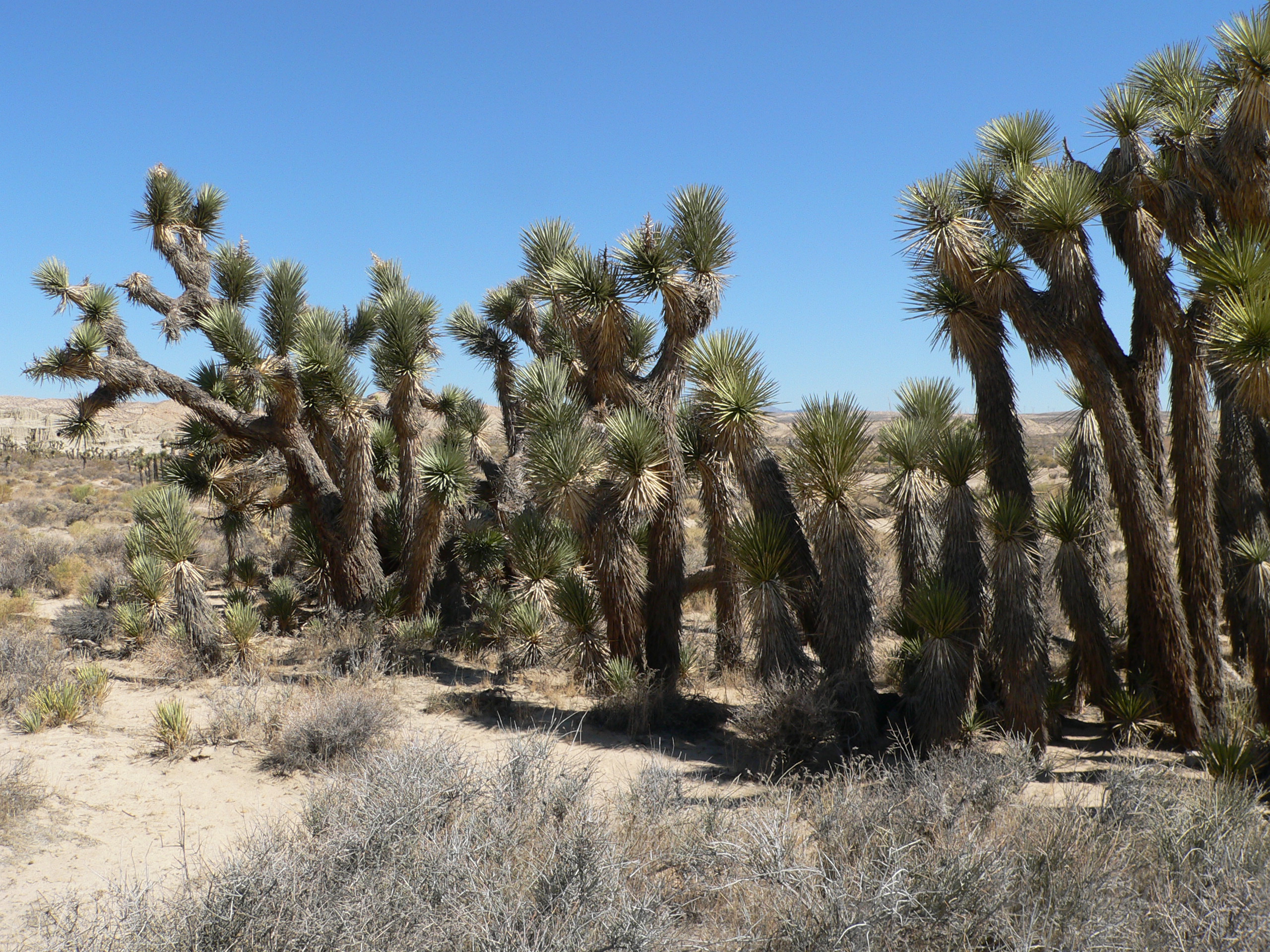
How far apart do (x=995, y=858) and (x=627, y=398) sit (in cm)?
612

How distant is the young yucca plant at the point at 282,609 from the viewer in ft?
39.7

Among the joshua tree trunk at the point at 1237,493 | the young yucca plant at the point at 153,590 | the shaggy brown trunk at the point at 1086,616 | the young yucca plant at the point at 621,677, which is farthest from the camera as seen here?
the young yucca plant at the point at 153,590

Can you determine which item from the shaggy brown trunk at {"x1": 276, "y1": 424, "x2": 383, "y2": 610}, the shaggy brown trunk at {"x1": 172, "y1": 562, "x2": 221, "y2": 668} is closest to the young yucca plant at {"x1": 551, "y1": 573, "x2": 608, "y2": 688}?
the shaggy brown trunk at {"x1": 276, "y1": 424, "x2": 383, "y2": 610}

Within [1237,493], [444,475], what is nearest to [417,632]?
[444,475]

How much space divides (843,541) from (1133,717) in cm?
299

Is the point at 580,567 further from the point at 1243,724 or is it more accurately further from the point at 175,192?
the point at 175,192

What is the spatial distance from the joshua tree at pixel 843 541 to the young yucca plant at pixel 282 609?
8.24m

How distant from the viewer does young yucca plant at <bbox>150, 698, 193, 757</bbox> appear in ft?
23.9

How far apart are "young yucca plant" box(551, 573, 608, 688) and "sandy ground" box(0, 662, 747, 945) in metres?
0.83

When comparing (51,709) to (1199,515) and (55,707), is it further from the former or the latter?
(1199,515)

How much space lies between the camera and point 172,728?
733cm

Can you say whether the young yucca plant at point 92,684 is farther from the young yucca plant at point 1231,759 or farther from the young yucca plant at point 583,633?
the young yucca plant at point 1231,759

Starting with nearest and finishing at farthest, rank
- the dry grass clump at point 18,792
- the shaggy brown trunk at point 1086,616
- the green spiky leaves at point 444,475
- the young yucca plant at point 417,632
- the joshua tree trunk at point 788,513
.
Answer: the dry grass clump at point 18,792 < the shaggy brown trunk at point 1086,616 < the joshua tree trunk at point 788,513 < the green spiky leaves at point 444,475 < the young yucca plant at point 417,632

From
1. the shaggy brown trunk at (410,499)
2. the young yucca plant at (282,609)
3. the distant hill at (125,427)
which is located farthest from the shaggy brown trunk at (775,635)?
the distant hill at (125,427)
